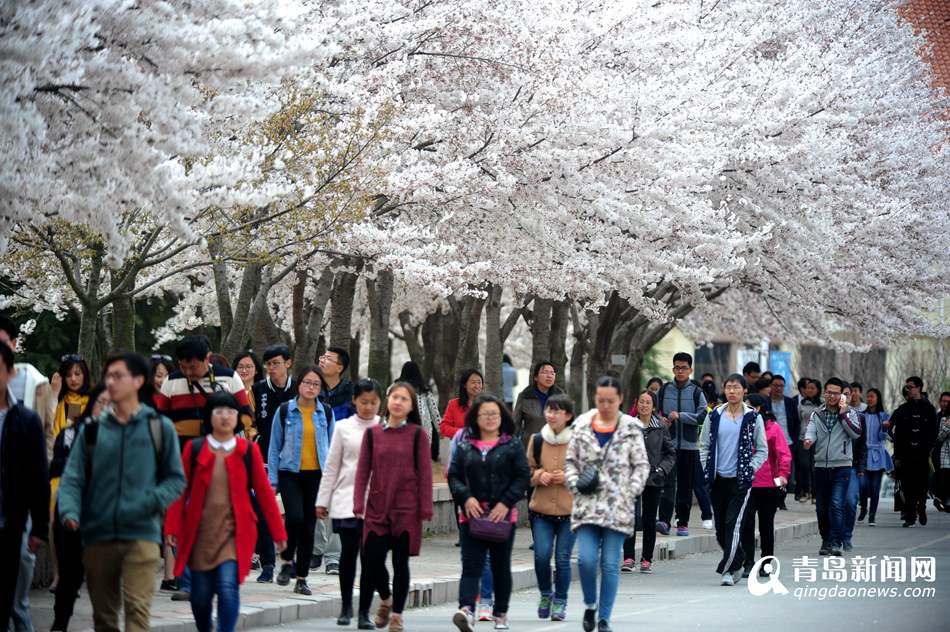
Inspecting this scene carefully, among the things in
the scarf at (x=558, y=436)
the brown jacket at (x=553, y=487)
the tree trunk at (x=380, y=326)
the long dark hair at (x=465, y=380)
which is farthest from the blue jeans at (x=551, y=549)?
the tree trunk at (x=380, y=326)

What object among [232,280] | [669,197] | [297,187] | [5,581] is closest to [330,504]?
[5,581]

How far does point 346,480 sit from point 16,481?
2873 millimetres

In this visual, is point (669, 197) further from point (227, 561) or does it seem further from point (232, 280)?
point (227, 561)

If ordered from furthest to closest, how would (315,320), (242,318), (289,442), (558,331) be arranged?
(558,331) < (315,320) < (242,318) < (289,442)

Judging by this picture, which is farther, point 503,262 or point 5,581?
point 503,262

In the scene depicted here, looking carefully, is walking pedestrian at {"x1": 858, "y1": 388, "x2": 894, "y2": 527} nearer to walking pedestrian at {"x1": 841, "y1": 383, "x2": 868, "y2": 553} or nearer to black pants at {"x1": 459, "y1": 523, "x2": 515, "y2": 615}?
walking pedestrian at {"x1": 841, "y1": 383, "x2": 868, "y2": 553}

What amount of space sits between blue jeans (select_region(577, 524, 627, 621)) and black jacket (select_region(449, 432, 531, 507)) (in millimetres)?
503

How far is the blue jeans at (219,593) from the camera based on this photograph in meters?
8.77

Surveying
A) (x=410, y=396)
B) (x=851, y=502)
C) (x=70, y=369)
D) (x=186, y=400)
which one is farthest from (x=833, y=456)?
(x=70, y=369)

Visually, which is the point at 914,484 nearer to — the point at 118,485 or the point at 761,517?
the point at 761,517

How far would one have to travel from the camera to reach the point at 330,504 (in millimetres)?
10781

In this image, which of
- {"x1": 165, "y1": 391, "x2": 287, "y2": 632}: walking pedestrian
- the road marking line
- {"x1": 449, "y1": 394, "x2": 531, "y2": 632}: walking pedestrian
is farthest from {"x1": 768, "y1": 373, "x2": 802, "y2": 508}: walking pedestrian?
{"x1": 165, "y1": 391, "x2": 287, "y2": 632}: walking pedestrian

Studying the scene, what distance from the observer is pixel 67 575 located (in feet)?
31.1

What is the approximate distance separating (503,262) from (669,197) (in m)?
2.52
